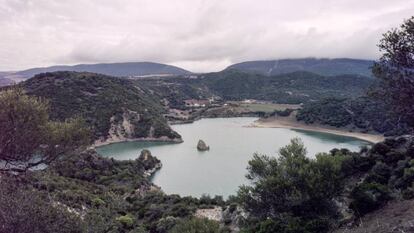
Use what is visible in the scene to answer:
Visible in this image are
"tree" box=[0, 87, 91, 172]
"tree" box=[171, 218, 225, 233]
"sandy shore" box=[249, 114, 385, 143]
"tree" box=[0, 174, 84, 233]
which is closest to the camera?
"tree" box=[0, 174, 84, 233]

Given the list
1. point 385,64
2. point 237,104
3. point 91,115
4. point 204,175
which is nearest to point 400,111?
point 385,64

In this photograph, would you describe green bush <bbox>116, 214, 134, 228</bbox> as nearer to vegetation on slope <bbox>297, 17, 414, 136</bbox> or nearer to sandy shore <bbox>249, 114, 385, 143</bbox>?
vegetation on slope <bbox>297, 17, 414, 136</bbox>

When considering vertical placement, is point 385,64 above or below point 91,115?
above

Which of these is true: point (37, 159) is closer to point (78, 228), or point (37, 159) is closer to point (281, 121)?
point (78, 228)

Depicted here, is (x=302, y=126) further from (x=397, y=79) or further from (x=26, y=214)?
(x=26, y=214)

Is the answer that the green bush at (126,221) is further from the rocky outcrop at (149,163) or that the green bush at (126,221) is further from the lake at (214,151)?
the rocky outcrop at (149,163)

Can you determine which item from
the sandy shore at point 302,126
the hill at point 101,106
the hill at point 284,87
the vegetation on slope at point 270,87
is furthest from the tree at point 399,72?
the hill at point 284,87

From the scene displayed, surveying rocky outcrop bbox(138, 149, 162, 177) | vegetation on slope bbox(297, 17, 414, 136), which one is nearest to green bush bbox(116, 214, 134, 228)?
vegetation on slope bbox(297, 17, 414, 136)
